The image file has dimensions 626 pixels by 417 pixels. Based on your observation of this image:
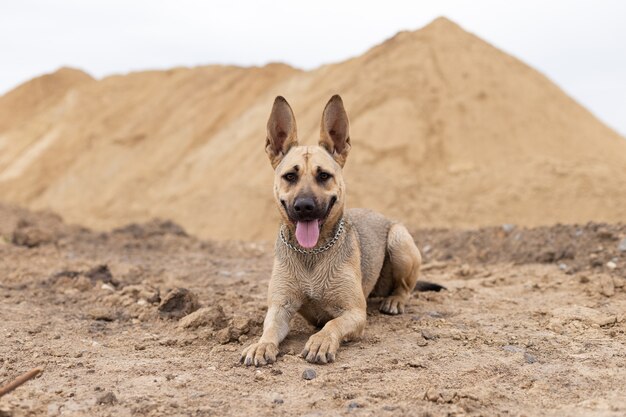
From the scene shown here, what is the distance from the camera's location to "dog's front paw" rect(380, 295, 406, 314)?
638cm

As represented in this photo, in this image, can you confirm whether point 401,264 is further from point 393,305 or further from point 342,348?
point 342,348

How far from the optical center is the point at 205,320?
5.86m

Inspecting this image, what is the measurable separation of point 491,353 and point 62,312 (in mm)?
4378

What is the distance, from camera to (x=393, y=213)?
16969 mm

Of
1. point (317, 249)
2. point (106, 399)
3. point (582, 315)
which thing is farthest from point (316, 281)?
point (582, 315)

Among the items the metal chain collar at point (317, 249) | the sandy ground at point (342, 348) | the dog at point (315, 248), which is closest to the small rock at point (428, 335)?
the sandy ground at point (342, 348)

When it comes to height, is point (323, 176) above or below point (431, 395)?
above

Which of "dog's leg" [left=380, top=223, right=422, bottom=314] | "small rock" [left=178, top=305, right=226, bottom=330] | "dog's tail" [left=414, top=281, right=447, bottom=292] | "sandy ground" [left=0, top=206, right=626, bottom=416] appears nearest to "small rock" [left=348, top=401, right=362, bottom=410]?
"sandy ground" [left=0, top=206, right=626, bottom=416]

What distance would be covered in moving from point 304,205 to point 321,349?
42.4 inches

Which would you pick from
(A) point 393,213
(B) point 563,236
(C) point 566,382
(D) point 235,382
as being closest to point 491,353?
(C) point 566,382

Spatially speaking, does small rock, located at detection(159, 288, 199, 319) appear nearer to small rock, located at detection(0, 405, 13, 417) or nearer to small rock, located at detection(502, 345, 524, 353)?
small rock, located at detection(0, 405, 13, 417)

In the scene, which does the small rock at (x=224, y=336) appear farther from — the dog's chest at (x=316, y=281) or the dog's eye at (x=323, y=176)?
the dog's eye at (x=323, y=176)

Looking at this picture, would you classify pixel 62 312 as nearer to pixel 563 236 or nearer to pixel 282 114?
pixel 282 114

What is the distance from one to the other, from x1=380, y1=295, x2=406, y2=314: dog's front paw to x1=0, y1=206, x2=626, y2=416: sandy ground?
0.53 ft
